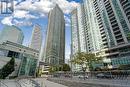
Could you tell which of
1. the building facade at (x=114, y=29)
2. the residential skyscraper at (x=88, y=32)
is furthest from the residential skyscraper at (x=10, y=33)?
the building facade at (x=114, y=29)

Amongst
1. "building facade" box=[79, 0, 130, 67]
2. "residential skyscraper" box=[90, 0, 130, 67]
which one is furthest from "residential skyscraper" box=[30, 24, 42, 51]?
"residential skyscraper" box=[90, 0, 130, 67]

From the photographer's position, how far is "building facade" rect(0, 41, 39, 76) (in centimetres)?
4472

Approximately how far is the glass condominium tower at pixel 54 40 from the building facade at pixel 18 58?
270 feet

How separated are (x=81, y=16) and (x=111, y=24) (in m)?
46.3

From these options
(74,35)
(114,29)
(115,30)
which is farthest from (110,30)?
(74,35)

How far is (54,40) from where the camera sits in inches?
6058

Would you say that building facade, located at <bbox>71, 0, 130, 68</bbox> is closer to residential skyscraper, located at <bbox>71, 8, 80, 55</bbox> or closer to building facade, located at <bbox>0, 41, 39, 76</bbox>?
residential skyscraper, located at <bbox>71, 8, 80, 55</bbox>

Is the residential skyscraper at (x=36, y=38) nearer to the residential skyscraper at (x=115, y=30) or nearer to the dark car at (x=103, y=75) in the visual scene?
the residential skyscraper at (x=115, y=30)

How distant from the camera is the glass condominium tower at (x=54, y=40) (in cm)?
14462

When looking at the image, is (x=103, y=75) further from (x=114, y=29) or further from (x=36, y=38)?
(x=36, y=38)

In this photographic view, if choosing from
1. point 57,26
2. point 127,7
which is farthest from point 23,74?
point 57,26

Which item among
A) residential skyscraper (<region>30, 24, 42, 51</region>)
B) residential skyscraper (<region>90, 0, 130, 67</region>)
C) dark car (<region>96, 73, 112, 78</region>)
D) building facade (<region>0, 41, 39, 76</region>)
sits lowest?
dark car (<region>96, 73, 112, 78</region>)

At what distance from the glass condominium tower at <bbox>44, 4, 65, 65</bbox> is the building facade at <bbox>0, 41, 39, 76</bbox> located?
8226 cm

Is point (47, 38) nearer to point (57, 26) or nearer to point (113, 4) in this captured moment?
point (57, 26)
